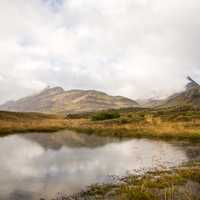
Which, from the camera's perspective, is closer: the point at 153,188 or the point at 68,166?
the point at 153,188

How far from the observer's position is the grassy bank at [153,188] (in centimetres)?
2373

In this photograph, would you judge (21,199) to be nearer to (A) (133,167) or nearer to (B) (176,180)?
(B) (176,180)

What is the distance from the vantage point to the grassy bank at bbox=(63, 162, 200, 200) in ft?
77.9

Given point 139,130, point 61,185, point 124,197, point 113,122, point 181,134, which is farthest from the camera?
point 113,122

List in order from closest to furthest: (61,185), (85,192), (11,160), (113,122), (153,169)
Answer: (85,192) < (61,185) < (153,169) < (11,160) < (113,122)

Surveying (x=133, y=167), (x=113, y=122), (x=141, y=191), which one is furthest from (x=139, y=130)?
(x=141, y=191)

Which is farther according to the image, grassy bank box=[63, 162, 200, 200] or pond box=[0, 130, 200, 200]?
pond box=[0, 130, 200, 200]

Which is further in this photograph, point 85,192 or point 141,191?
point 85,192

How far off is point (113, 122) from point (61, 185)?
266 ft

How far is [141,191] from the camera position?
2412 centimetres

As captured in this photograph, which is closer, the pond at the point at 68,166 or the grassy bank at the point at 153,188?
the grassy bank at the point at 153,188

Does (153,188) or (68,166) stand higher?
(68,166)

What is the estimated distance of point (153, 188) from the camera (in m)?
26.6

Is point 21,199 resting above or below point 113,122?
below
